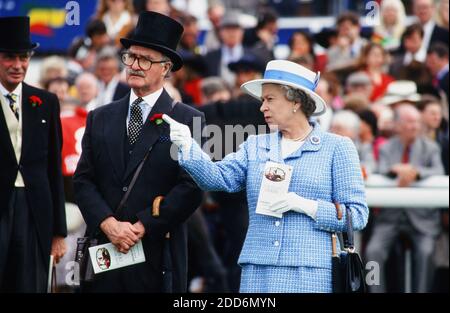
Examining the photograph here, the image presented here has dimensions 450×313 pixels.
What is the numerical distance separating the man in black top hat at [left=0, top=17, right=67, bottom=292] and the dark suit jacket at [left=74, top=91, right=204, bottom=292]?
0.61m

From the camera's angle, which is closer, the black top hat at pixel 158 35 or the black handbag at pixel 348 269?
the black handbag at pixel 348 269

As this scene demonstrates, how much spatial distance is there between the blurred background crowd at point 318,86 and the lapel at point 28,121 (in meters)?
1.50

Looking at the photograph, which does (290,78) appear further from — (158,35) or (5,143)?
(5,143)

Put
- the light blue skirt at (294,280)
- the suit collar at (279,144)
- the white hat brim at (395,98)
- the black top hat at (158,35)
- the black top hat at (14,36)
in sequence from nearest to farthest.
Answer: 1. the light blue skirt at (294,280)
2. the suit collar at (279,144)
3. the black top hat at (158,35)
4. the black top hat at (14,36)
5. the white hat brim at (395,98)

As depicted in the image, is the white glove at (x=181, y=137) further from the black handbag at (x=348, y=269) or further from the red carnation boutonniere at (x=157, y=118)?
the black handbag at (x=348, y=269)

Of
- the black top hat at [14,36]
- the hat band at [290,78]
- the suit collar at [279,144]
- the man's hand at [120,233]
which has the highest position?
the black top hat at [14,36]

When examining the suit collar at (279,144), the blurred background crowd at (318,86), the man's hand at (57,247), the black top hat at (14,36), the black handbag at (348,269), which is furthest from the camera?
the blurred background crowd at (318,86)

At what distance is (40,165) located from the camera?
8.94 meters

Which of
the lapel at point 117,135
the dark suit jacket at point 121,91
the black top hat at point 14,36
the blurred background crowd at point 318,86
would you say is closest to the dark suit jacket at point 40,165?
the black top hat at point 14,36

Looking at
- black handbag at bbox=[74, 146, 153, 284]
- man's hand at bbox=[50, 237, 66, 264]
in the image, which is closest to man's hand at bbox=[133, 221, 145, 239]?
black handbag at bbox=[74, 146, 153, 284]

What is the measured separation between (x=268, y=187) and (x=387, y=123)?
573 centimetres

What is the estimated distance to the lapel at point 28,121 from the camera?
890 cm

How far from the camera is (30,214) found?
8898 millimetres

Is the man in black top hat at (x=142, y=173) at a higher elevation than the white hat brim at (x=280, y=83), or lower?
lower
